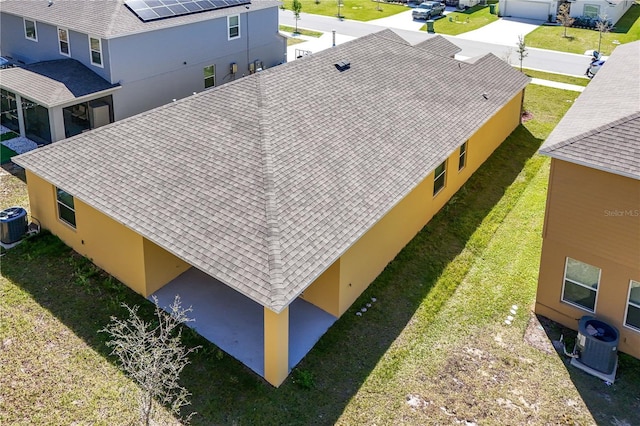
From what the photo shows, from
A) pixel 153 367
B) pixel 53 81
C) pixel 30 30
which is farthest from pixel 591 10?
pixel 153 367

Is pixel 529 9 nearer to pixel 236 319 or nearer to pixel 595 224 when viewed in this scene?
pixel 595 224

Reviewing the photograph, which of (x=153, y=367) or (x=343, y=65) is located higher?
(x=343, y=65)

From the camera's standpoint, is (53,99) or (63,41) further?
(63,41)

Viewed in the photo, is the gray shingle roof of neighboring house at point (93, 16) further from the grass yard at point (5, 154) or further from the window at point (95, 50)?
the grass yard at point (5, 154)

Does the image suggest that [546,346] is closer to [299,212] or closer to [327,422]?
[327,422]

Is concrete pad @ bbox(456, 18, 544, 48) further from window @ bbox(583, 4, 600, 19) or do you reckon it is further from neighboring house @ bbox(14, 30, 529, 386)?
neighboring house @ bbox(14, 30, 529, 386)

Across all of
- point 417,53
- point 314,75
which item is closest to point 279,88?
point 314,75
